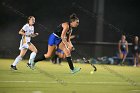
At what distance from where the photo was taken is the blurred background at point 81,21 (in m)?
27.5

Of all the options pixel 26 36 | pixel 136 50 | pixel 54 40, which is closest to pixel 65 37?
pixel 54 40

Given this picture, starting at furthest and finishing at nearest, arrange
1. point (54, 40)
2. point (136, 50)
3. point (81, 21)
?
1. point (81, 21)
2. point (136, 50)
3. point (54, 40)

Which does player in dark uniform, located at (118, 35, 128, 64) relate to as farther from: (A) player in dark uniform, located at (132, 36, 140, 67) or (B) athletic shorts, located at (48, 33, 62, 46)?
(B) athletic shorts, located at (48, 33, 62, 46)

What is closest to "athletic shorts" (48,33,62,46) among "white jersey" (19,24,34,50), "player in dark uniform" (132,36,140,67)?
"white jersey" (19,24,34,50)

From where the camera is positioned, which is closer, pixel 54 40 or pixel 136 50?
pixel 54 40

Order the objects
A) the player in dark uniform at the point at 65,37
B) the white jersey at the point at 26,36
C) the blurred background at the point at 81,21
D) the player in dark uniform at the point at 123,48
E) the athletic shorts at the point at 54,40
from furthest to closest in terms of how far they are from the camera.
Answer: the blurred background at the point at 81,21, the player in dark uniform at the point at 123,48, the white jersey at the point at 26,36, the athletic shorts at the point at 54,40, the player in dark uniform at the point at 65,37

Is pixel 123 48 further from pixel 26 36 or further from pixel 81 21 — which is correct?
pixel 26 36

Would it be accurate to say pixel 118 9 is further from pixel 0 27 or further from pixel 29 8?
pixel 0 27

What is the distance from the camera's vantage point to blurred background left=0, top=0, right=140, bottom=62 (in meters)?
27.5

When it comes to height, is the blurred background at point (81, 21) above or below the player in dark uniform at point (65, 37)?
above

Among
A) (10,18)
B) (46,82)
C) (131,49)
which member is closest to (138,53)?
(131,49)

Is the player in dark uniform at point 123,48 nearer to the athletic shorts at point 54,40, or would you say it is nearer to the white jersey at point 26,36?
the white jersey at point 26,36

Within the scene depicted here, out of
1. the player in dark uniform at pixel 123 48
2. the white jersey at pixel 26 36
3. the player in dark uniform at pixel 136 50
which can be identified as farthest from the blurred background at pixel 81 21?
the white jersey at pixel 26 36

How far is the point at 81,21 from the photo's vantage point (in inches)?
1120
